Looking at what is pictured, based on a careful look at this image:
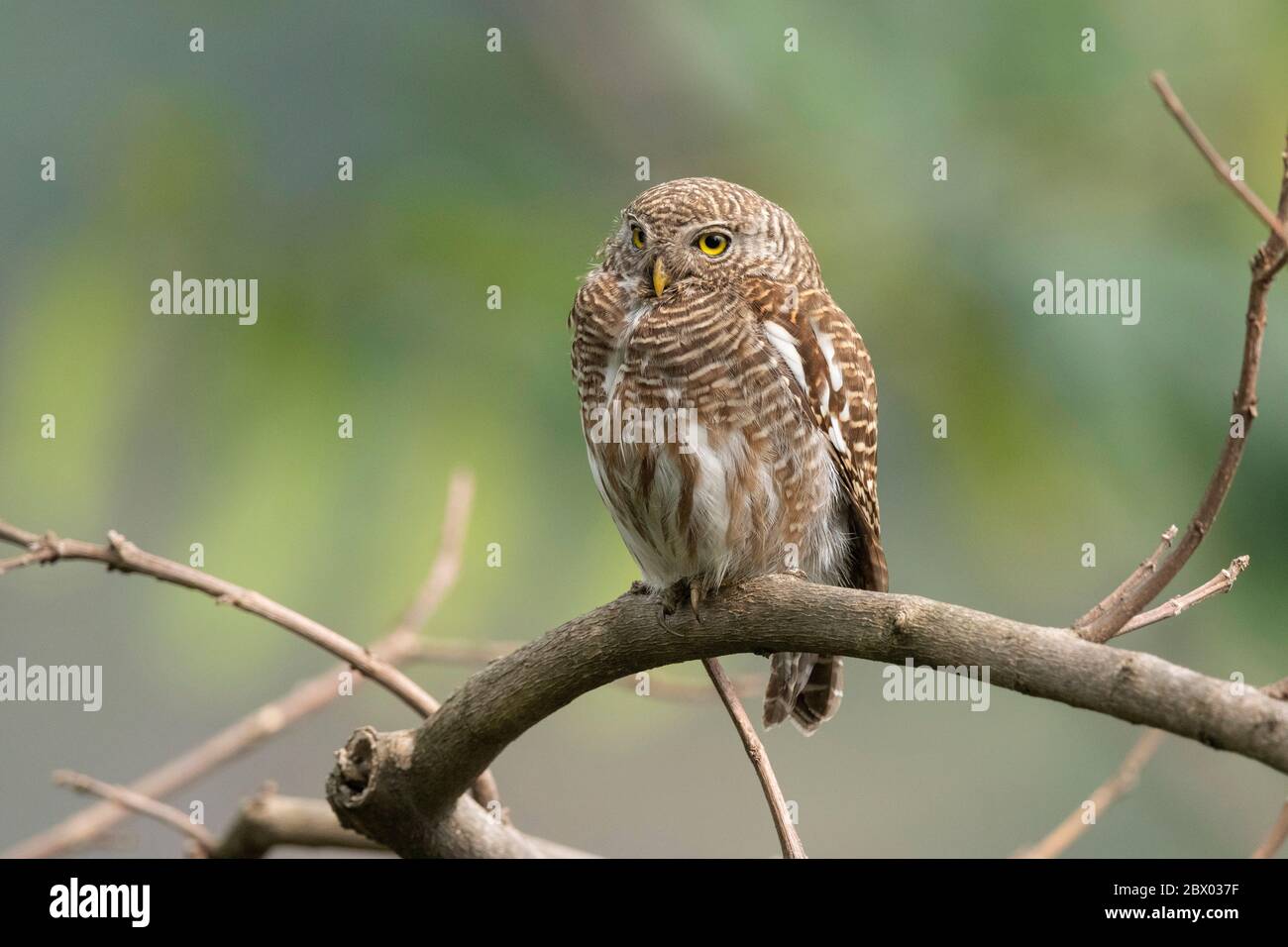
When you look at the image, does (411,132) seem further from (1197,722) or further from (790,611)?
(1197,722)

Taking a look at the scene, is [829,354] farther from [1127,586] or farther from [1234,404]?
[1234,404]

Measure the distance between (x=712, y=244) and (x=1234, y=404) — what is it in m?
1.69

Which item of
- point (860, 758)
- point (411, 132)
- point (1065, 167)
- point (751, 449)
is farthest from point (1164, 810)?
point (411, 132)

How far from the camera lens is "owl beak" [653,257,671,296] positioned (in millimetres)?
3324

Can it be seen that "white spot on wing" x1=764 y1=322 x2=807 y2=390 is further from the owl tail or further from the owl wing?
the owl tail

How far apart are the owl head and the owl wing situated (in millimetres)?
74

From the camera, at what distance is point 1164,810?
19.8 ft

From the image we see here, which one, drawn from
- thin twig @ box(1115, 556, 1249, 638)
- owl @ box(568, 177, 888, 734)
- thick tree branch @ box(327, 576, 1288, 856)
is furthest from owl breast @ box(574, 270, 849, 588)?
thin twig @ box(1115, 556, 1249, 638)

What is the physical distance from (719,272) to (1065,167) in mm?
1663

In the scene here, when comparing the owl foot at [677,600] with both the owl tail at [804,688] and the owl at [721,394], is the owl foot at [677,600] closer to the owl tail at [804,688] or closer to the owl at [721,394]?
the owl at [721,394]

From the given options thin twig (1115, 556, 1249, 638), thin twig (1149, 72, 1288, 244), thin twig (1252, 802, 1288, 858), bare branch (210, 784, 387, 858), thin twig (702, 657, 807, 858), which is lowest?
bare branch (210, 784, 387, 858)

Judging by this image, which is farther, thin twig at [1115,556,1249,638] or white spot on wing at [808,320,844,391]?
white spot on wing at [808,320,844,391]

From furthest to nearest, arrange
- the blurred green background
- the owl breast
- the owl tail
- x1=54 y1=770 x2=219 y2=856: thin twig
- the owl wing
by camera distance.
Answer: the owl tail, the blurred green background, the owl wing, the owl breast, x1=54 y1=770 x2=219 y2=856: thin twig

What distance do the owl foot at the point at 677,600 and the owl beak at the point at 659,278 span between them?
788 millimetres
